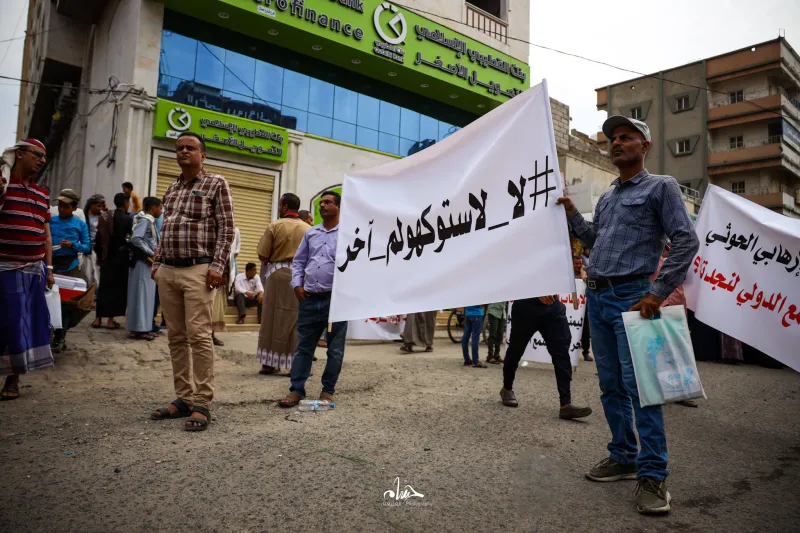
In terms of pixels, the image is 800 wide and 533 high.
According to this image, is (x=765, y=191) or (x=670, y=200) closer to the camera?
(x=670, y=200)

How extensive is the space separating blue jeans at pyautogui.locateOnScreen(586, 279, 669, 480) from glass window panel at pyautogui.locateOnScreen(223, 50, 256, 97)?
1262 centimetres

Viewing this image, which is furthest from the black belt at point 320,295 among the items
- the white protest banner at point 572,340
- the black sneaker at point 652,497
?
the white protest banner at point 572,340

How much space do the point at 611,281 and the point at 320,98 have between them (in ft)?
44.5

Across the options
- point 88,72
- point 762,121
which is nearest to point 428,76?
point 88,72

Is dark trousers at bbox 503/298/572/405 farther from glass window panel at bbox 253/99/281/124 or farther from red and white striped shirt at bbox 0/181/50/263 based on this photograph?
glass window panel at bbox 253/99/281/124

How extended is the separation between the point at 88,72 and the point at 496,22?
48.5 ft

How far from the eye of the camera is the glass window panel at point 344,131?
Result: 15266mm

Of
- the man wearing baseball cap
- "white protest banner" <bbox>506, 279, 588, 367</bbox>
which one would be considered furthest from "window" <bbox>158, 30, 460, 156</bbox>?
the man wearing baseball cap

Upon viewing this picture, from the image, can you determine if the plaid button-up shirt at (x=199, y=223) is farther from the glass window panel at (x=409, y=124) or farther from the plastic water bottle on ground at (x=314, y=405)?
the glass window panel at (x=409, y=124)

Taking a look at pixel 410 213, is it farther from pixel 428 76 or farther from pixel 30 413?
pixel 428 76

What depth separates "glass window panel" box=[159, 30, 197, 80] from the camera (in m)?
12.5

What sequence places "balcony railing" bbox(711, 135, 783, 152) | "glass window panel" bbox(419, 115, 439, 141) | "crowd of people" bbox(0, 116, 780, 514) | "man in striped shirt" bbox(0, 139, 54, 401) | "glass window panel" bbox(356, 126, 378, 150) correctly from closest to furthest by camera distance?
"crowd of people" bbox(0, 116, 780, 514) < "man in striped shirt" bbox(0, 139, 54, 401) < "glass window panel" bbox(356, 126, 378, 150) < "glass window panel" bbox(419, 115, 439, 141) < "balcony railing" bbox(711, 135, 783, 152)

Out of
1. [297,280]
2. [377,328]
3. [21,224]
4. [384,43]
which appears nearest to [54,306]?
[21,224]

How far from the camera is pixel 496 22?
1875cm
